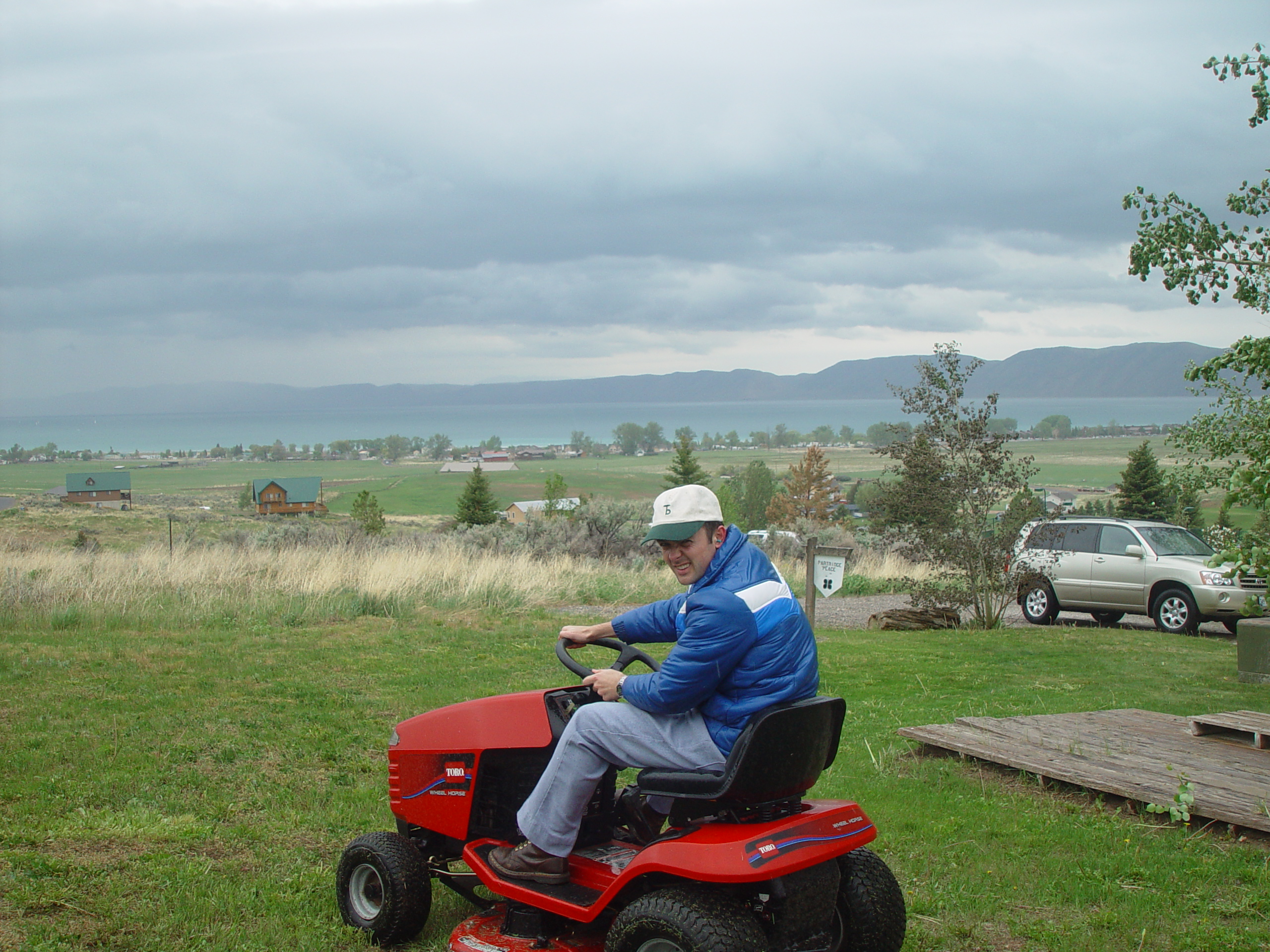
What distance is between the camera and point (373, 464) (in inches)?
7844

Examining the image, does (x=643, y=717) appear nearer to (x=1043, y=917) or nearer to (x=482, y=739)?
(x=482, y=739)

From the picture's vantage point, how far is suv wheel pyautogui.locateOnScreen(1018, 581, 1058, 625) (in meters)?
17.3

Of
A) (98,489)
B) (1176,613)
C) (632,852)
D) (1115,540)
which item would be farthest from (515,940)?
(98,489)

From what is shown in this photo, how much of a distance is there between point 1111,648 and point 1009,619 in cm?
495

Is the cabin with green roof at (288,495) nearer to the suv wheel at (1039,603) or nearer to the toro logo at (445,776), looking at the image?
the suv wheel at (1039,603)

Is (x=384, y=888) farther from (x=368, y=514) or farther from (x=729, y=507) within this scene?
(x=729, y=507)

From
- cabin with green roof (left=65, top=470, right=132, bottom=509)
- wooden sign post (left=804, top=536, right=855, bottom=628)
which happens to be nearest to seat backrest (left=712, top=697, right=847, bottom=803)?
wooden sign post (left=804, top=536, right=855, bottom=628)

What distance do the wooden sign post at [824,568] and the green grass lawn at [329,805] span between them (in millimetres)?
1041

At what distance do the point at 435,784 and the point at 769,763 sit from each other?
5.75 ft

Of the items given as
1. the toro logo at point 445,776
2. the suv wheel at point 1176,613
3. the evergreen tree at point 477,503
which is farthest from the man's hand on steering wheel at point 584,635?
the evergreen tree at point 477,503

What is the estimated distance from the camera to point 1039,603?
17516 mm

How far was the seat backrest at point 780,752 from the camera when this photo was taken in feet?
11.3

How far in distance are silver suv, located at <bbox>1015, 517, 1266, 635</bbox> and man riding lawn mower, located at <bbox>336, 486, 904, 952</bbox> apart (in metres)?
13.5

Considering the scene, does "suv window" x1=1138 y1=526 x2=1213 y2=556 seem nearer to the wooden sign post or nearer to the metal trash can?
the metal trash can
